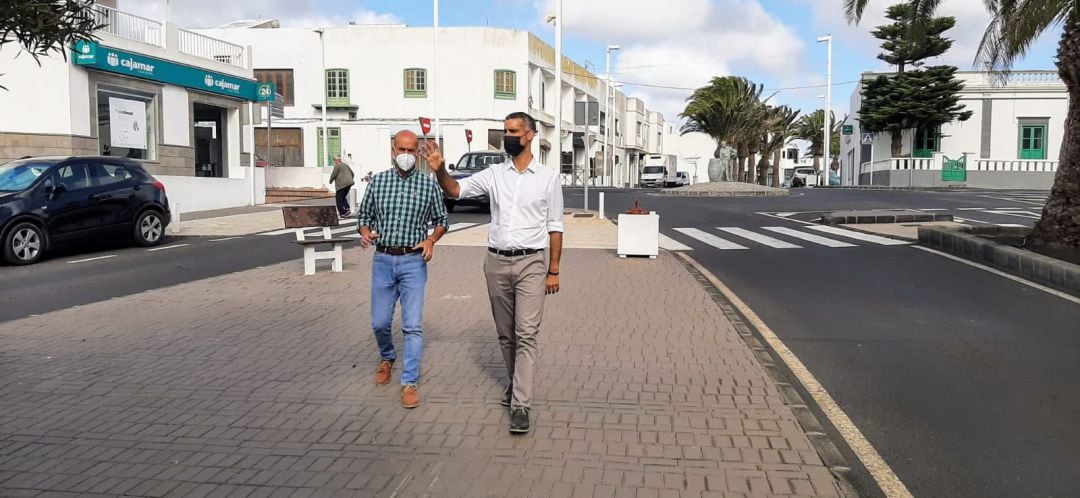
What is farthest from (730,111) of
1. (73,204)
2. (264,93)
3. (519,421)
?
(519,421)

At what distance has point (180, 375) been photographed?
6.25 metres

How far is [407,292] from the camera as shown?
5609mm

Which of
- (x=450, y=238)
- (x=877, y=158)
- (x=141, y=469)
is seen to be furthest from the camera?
(x=877, y=158)

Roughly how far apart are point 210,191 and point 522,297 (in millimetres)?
22600

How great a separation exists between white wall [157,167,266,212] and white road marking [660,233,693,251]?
1280cm

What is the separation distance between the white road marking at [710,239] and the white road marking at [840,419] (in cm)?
688

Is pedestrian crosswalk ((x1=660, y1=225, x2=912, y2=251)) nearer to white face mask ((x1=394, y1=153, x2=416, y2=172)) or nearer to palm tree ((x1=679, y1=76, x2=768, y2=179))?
white face mask ((x1=394, y1=153, x2=416, y2=172))

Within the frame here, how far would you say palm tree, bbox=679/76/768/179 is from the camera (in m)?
48.2

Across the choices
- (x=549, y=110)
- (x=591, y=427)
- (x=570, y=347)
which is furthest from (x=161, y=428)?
(x=549, y=110)

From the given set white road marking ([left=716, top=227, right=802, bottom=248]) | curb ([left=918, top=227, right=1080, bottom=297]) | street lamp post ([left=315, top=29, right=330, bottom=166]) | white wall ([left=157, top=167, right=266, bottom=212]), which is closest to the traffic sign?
white wall ([left=157, top=167, right=266, bottom=212])

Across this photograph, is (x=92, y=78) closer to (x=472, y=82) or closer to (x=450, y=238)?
(x=450, y=238)

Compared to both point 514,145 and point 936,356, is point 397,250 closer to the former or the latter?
point 514,145

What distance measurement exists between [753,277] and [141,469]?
8645 millimetres

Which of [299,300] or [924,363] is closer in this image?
[924,363]
